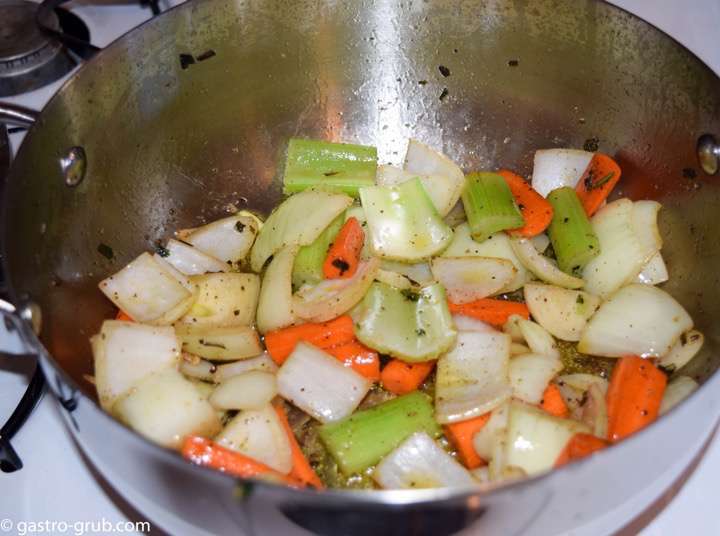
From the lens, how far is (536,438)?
124 centimetres

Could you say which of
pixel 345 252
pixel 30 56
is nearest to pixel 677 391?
pixel 345 252

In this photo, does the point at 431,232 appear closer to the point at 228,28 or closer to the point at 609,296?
the point at 609,296

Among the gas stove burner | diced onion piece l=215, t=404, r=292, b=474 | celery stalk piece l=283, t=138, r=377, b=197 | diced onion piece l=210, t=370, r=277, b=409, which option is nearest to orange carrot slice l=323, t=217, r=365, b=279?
celery stalk piece l=283, t=138, r=377, b=197

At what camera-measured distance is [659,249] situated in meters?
1.57

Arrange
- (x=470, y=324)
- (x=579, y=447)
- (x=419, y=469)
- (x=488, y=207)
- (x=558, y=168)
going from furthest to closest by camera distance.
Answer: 1. (x=558, y=168)
2. (x=488, y=207)
3. (x=470, y=324)
4. (x=419, y=469)
5. (x=579, y=447)

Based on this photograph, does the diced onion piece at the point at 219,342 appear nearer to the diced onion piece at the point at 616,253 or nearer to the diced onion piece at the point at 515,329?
the diced onion piece at the point at 515,329

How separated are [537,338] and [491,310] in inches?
4.2

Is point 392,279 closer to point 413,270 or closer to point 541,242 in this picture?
point 413,270

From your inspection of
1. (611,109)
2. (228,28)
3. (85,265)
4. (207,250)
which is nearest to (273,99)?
(228,28)

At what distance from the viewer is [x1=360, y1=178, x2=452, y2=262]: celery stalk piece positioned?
5.25ft

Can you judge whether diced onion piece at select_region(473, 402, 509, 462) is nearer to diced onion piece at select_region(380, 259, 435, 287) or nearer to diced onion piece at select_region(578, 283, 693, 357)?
diced onion piece at select_region(578, 283, 693, 357)

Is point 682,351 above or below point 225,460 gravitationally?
above

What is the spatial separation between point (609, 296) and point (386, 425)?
1.65 feet

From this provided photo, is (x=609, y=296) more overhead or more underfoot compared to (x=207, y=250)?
more overhead
